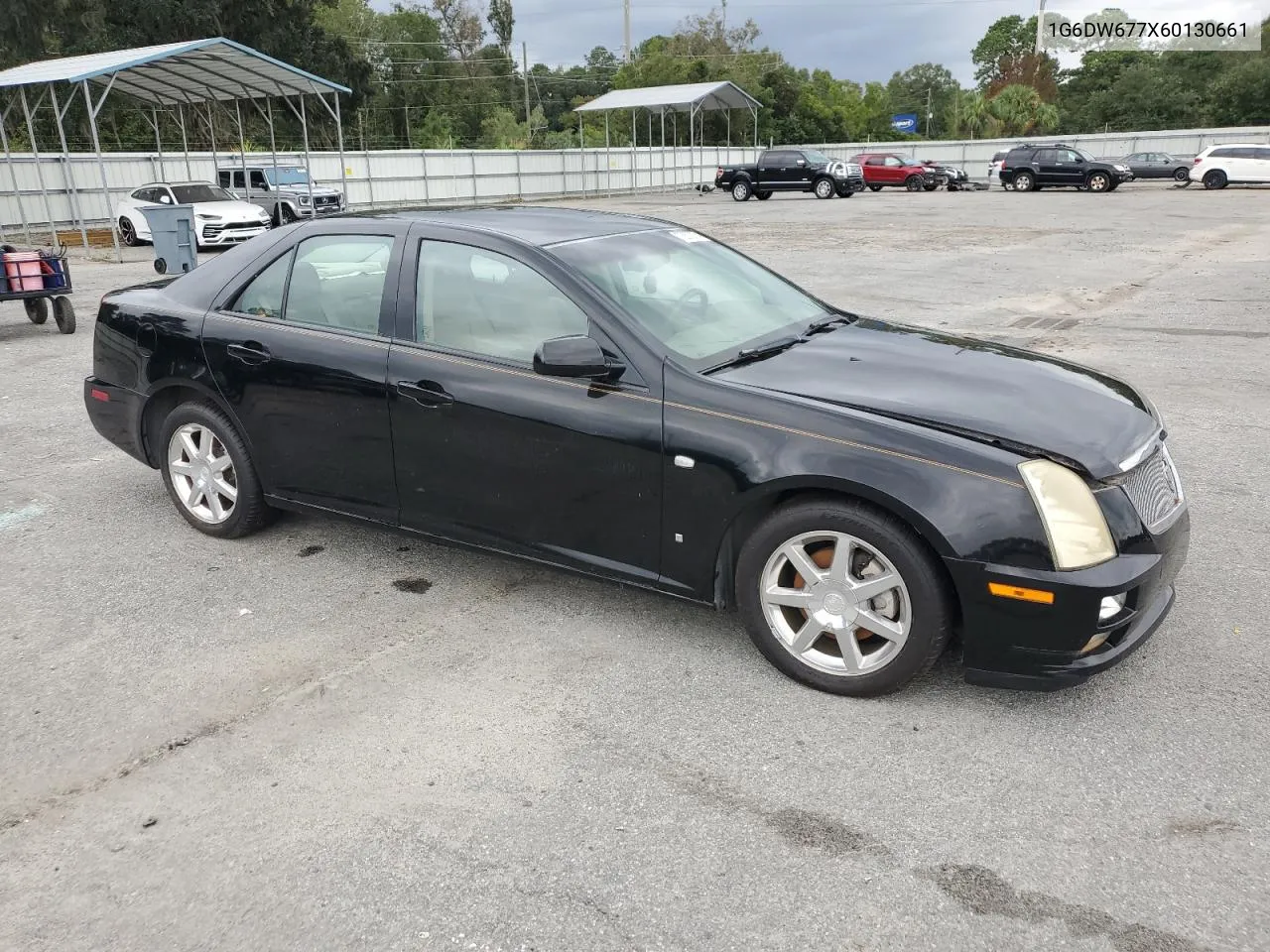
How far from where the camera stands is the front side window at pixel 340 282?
4.25 metres

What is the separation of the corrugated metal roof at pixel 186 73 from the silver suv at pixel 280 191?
5.88 feet

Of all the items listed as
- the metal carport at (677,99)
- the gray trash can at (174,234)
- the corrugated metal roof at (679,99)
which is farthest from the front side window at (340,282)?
the corrugated metal roof at (679,99)

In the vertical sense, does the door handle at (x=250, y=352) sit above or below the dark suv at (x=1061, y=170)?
above

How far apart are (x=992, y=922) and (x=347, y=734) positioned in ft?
6.49

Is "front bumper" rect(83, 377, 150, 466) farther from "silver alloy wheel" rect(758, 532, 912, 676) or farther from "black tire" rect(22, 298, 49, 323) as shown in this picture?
"black tire" rect(22, 298, 49, 323)

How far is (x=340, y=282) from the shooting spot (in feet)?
14.4

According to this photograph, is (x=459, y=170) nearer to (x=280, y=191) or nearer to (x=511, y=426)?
(x=280, y=191)

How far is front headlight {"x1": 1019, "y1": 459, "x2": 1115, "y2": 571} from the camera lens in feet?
9.96

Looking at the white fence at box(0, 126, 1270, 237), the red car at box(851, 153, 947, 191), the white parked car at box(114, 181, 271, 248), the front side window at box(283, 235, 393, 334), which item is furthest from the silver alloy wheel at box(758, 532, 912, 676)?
the red car at box(851, 153, 947, 191)

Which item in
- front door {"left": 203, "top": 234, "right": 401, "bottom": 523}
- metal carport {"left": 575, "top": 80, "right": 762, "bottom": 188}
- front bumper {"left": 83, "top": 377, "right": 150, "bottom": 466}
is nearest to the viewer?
front door {"left": 203, "top": 234, "right": 401, "bottom": 523}

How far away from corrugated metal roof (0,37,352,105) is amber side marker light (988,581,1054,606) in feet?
60.1

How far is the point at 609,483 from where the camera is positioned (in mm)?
3684

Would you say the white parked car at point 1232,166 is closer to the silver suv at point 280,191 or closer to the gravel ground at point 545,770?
the silver suv at point 280,191

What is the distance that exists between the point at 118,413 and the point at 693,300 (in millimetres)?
3012
